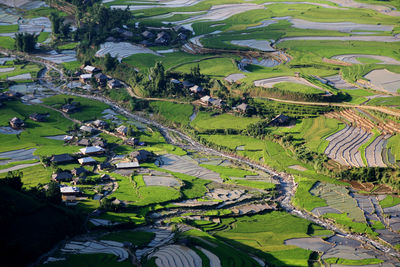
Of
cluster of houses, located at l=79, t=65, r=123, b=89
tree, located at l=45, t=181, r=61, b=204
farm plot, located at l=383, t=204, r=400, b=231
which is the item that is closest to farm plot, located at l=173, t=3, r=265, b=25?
cluster of houses, located at l=79, t=65, r=123, b=89

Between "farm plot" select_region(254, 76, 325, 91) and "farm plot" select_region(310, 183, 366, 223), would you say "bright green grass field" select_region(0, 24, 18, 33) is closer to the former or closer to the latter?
"farm plot" select_region(254, 76, 325, 91)

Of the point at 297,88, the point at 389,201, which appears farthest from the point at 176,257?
the point at 297,88

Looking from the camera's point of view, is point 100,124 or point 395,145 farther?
point 100,124

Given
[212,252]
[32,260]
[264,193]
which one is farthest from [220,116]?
[32,260]

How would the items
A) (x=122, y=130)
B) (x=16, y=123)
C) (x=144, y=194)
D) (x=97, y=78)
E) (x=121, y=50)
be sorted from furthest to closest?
(x=121, y=50) → (x=97, y=78) → (x=122, y=130) → (x=16, y=123) → (x=144, y=194)

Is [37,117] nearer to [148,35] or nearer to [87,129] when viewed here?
[87,129]

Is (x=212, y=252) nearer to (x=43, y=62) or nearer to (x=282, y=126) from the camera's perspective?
(x=282, y=126)

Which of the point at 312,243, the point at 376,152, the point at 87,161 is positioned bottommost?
the point at 312,243
